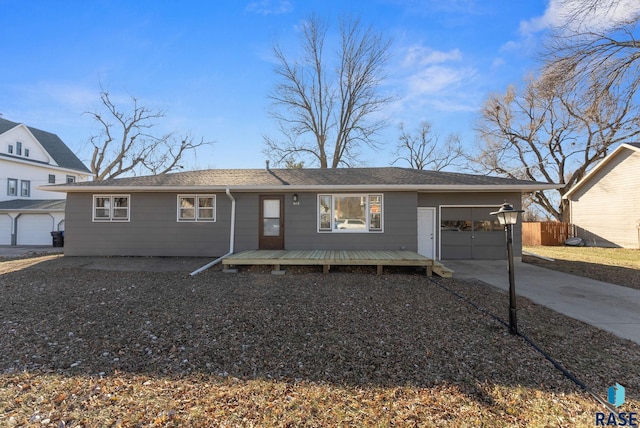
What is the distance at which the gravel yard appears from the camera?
7.50 feet

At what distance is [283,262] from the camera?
7.56 metres

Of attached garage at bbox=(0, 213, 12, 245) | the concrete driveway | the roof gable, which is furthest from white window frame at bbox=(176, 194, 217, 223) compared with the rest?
the roof gable

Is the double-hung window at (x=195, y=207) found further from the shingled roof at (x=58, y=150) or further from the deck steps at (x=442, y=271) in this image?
the shingled roof at (x=58, y=150)

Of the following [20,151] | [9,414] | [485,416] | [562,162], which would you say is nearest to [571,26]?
[485,416]

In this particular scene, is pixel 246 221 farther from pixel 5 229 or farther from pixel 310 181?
pixel 5 229

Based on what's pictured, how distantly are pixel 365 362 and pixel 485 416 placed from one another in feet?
3.67

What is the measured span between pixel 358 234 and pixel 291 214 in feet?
7.44

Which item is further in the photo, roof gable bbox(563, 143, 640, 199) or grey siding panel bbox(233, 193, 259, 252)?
roof gable bbox(563, 143, 640, 199)

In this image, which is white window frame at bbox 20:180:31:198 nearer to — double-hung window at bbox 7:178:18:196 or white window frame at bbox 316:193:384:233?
double-hung window at bbox 7:178:18:196

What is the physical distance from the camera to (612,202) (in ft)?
52.3

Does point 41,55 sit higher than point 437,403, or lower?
higher

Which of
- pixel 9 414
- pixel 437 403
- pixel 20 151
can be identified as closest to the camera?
pixel 9 414

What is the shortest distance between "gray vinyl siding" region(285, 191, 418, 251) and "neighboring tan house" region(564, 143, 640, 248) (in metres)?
13.8

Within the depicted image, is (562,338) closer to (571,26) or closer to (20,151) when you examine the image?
(571,26)
